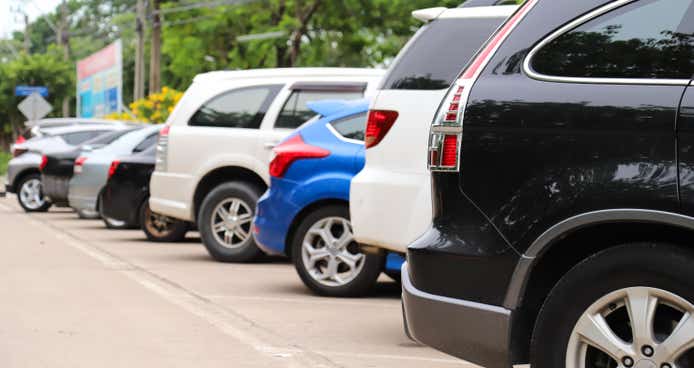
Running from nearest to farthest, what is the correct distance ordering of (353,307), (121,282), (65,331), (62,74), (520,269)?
(520,269), (65,331), (353,307), (121,282), (62,74)

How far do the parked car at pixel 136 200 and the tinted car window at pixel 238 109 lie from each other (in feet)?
10.0

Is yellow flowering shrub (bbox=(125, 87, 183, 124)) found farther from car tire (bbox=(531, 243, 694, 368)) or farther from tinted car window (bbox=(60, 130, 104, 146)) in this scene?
car tire (bbox=(531, 243, 694, 368))

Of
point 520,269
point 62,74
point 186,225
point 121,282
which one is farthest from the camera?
point 62,74

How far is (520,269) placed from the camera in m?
5.07

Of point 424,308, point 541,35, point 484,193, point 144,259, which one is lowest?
point 144,259

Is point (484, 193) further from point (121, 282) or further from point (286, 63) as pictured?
point (286, 63)

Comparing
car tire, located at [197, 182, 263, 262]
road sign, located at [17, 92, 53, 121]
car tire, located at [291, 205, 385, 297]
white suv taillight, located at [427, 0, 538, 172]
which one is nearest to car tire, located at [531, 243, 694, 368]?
white suv taillight, located at [427, 0, 538, 172]

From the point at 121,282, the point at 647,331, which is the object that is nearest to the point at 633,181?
the point at 647,331

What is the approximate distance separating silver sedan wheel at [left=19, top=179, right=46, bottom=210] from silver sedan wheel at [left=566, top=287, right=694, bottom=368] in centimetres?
2093

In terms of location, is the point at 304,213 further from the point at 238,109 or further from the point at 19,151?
the point at 19,151

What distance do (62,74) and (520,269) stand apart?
65.3 m

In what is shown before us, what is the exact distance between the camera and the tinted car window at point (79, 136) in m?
23.5

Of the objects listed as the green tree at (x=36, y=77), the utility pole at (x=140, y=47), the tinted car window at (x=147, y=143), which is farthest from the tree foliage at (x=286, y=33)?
the tinted car window at (x=147, y=143)

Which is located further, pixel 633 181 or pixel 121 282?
pixel 121 282
